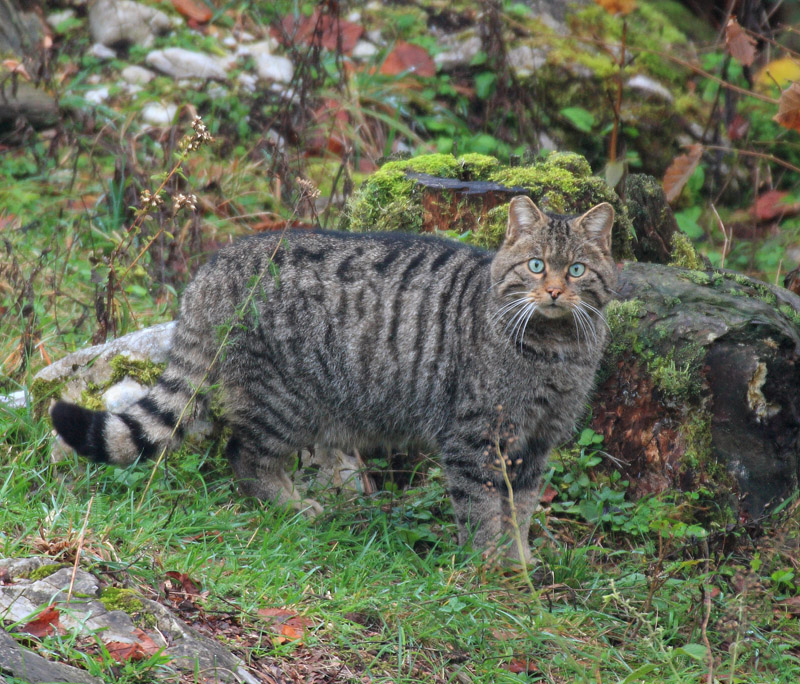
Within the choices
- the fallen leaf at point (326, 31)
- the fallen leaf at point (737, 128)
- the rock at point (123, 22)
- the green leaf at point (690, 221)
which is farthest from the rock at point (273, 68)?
the fallen leaf at point (737, 128)

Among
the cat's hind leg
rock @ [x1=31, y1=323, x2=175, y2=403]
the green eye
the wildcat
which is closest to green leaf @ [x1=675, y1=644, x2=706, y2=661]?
the wildcat

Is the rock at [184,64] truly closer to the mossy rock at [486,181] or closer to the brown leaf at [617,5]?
the mossy rock at [486,181]

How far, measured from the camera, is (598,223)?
3643 mm

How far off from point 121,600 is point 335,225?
3665 millimetres

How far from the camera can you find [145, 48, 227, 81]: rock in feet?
24.7

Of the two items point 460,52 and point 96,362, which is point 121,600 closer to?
point 96,362

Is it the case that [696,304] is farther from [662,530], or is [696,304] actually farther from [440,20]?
[440,20]

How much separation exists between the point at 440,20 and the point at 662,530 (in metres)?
6.00

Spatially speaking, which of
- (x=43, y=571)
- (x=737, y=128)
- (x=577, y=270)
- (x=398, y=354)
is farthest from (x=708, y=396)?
(x=737, y=128)

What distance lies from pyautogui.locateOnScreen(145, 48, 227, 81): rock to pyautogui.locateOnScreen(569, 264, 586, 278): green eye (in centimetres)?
492

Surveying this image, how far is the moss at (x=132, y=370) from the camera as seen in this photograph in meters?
4.18

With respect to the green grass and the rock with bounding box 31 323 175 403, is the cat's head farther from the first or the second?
the rock with bounding box 31 323 175 403

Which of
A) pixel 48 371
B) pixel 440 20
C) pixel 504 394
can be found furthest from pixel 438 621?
pixel 440 20

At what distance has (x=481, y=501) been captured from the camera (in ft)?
12.0
